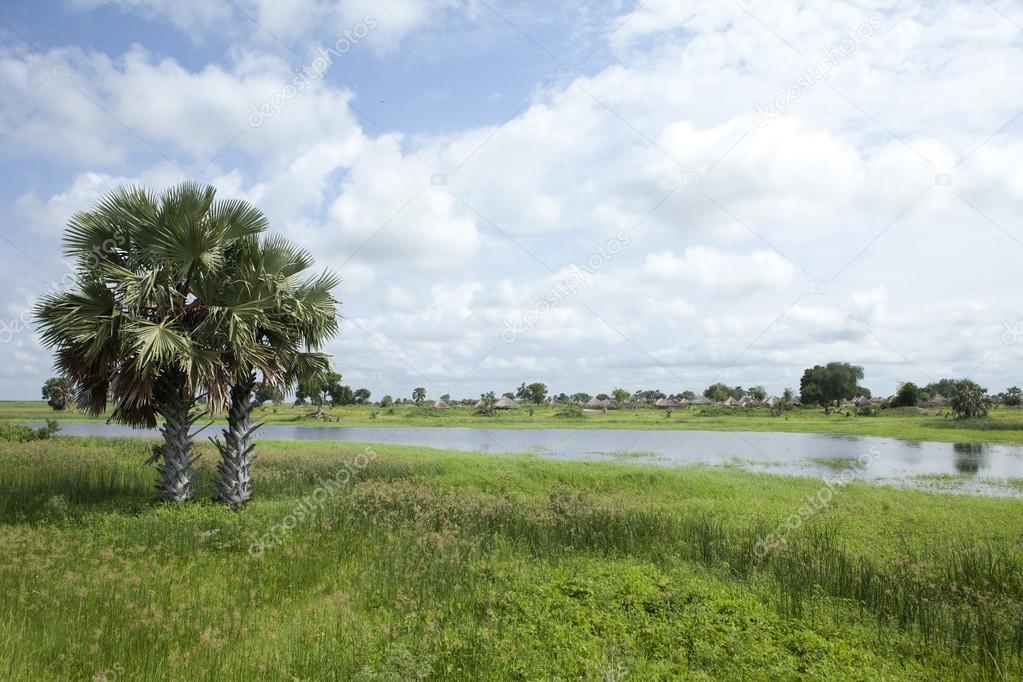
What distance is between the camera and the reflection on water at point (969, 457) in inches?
1155

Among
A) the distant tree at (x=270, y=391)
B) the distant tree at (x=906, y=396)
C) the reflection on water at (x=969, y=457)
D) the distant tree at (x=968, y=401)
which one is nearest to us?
the distant tree at (x=270, y=391)

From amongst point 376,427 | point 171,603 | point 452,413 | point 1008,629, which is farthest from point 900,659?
point 452,413

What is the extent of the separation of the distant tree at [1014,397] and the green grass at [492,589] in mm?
109110

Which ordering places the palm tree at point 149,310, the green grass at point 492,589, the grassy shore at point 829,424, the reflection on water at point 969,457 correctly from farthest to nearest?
the grassy shore at point 829,424 < the reflection on water at point 969,457 < the palm tree at point 149,310 < the green grass at point 492,589

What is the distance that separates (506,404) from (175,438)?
4134 inches

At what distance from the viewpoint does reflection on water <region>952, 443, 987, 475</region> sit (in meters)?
29.3

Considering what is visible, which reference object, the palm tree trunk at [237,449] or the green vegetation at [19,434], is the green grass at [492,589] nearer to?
the palm tree trunk at [237,449]

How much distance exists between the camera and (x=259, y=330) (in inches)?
604

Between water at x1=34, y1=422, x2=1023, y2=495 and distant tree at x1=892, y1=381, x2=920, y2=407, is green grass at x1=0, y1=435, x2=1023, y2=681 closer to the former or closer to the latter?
water at x1=34, y1=422, x2=1023, y2=495

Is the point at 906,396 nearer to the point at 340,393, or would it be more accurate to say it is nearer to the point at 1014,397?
the point at 1014,397

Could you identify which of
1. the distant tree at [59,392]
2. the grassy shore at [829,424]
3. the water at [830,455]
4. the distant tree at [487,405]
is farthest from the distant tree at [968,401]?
the distant tree at [59,392]

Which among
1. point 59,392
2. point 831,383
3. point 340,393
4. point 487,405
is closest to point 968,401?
point 831,383

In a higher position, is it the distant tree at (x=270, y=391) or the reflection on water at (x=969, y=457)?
the distant tree at (x=270, y=391)

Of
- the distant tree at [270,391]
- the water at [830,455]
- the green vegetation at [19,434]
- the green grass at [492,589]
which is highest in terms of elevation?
the distant tree at [270,391]
